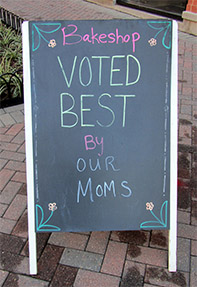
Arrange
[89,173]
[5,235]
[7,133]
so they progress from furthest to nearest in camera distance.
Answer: [7,133]
[5,235]
[89,173]

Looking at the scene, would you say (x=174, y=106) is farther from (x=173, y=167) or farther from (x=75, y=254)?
(x=75, y=254)

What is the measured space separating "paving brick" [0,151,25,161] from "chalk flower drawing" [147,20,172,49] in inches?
80.3

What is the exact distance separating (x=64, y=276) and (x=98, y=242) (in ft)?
1.30

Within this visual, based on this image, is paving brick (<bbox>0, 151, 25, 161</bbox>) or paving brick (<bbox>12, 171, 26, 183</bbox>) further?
paving brick (<bbox>0, 151, 25, 161</bbox>)

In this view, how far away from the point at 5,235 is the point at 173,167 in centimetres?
142

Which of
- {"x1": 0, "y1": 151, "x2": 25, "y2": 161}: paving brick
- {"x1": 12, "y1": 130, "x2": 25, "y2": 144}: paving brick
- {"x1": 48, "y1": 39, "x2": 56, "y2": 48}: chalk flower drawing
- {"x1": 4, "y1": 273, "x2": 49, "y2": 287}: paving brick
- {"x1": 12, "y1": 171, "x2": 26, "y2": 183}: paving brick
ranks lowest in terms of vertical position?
{"x1": 4, "y1": 273, "x2": 49, "y2": 287}: paving brick

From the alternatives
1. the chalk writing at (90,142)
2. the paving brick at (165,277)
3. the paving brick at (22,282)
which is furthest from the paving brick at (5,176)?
the paving brick at (165,277)

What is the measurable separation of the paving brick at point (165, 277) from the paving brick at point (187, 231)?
14.2 inches

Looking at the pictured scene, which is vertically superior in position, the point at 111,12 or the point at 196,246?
the point at 111,12

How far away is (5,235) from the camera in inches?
106

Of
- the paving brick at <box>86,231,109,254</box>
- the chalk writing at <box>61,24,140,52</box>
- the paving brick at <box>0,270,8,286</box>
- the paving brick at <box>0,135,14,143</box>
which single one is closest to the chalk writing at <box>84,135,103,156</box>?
the chalk writing at <box>61,24,140,52</box>

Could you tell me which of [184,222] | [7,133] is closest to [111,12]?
[7,133]

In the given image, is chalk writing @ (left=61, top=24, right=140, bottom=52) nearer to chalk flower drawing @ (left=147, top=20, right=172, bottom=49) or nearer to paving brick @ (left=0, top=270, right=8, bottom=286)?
chalk flower drawing @ (left=147, top=20, right=172, bottom=49)

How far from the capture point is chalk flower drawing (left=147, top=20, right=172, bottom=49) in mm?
2105
